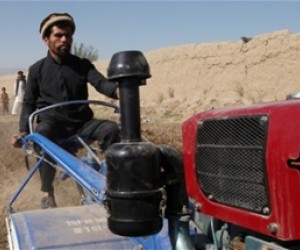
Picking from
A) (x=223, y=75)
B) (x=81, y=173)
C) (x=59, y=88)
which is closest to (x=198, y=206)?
(x=81, y=173)

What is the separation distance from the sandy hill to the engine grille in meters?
15.2

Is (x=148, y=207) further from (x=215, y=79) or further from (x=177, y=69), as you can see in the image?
(x=177, y=69)

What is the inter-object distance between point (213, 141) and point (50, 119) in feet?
8.32

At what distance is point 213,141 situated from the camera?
6.34ft

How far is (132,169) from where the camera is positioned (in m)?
1.72

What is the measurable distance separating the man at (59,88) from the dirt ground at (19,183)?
3.54 ft

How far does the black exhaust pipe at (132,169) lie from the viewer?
5.65ft

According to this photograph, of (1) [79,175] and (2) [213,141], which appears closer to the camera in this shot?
(2) [213,141]

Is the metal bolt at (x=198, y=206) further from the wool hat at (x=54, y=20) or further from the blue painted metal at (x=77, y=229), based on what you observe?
the wool hat at (x=54, y=20)

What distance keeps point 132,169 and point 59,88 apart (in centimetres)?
279

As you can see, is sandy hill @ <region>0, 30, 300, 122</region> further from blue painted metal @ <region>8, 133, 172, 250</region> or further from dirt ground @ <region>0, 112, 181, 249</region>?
blue painted metal @ <region>8, 133, 172, 250</region>

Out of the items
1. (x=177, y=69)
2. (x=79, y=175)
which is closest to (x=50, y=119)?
(x=79, y=175)

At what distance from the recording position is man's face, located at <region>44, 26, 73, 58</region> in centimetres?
432

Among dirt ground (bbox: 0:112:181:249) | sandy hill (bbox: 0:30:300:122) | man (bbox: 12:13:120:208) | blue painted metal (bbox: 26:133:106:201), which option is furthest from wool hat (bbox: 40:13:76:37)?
sandy hill (bbox: 0:30:300:122)
